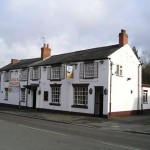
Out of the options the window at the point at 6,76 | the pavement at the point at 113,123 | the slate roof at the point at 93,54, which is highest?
the slate roof at the point at 93,54

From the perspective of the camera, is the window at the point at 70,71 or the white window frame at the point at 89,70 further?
the window at the point at 70,71

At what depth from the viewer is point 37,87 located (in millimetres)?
36281

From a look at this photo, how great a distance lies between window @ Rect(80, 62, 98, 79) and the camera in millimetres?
29094

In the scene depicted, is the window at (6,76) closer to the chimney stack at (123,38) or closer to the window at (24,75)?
the window at (24,75)

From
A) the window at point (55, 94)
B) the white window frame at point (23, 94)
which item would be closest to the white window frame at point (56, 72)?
the window at point (55, 94)

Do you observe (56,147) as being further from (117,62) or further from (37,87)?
(37,87)

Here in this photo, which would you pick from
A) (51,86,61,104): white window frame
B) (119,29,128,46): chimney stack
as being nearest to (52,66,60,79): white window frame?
(51,86,61,104): white window frame

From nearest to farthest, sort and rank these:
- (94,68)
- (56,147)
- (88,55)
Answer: (56,147) < (94,68) < (88,55)

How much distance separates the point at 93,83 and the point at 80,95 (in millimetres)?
2165

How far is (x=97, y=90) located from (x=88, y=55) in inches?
155

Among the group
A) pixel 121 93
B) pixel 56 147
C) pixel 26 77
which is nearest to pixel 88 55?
pixel 121 93

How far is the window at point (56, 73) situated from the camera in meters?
32.7

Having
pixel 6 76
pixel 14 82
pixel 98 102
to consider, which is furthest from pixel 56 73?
pixel 6 76

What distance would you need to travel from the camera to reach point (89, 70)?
29.9m
